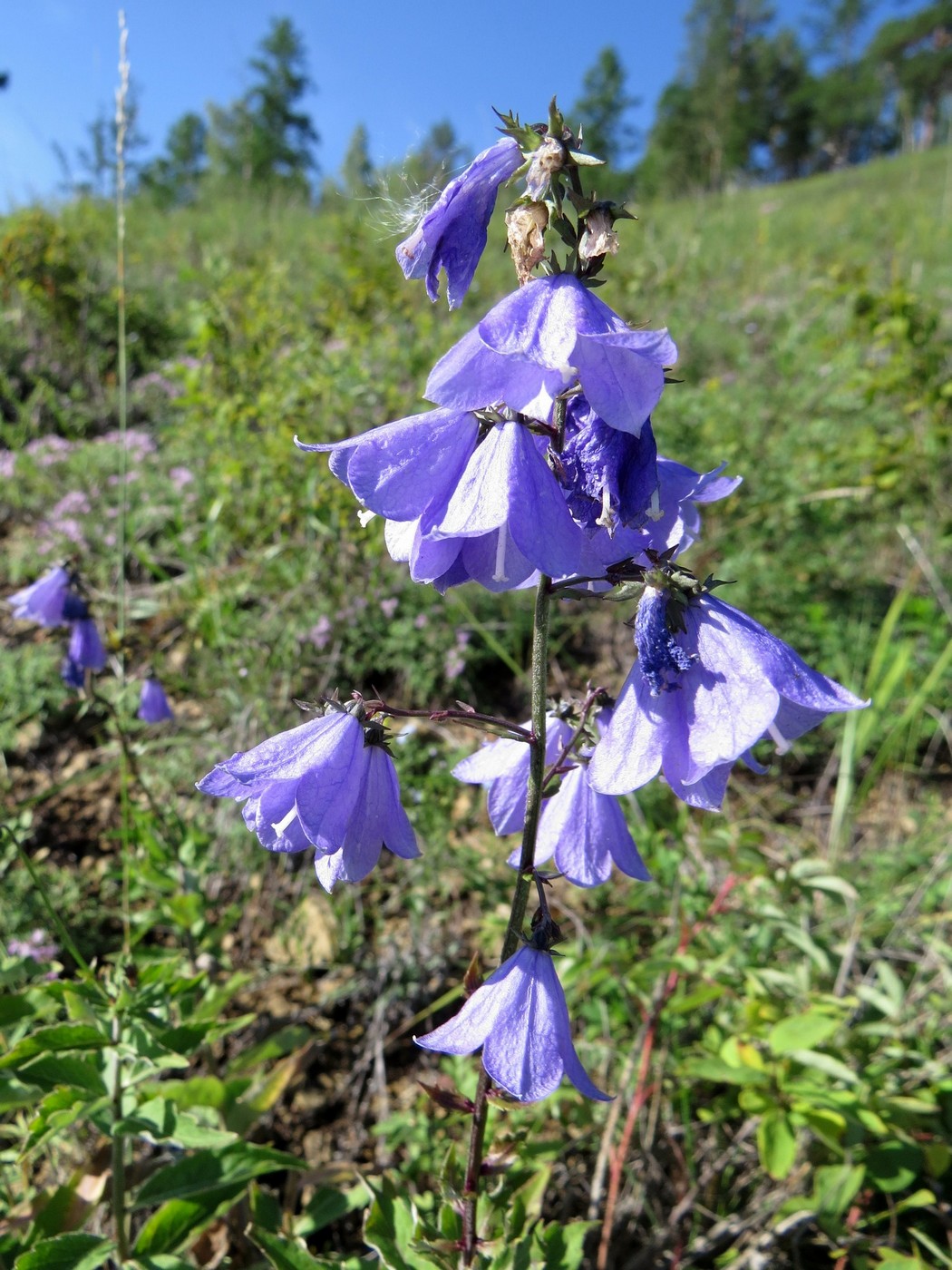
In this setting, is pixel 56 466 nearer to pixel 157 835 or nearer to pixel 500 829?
pixel 157 835

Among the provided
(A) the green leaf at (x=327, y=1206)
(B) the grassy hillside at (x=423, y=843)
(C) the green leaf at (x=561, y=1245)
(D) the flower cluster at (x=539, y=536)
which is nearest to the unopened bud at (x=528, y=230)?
(D) the flower cluster at (x=539, y=536)

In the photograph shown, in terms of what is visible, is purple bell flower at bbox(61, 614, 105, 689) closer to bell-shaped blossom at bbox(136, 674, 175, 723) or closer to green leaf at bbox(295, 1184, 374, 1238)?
bell-shaped blossom at bbox(136, 674, 175, 723)

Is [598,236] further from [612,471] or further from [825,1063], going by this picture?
[825,1063]

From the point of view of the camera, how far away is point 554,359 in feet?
3.10

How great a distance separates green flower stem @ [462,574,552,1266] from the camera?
3.85ft

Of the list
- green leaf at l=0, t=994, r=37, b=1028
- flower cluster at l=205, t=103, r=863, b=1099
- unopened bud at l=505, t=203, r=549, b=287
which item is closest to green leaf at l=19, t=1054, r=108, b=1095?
green leaf at l=0, t=994, r=37, b=1028

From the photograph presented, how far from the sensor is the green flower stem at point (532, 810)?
3.85ft

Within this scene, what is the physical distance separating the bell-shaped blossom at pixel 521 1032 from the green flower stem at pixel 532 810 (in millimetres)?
57

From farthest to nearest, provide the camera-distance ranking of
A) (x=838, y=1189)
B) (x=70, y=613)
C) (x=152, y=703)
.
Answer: (x=152, y=703) → (x=70, y=613) → (x=838, y=1189)

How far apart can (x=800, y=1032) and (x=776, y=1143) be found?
0.24m

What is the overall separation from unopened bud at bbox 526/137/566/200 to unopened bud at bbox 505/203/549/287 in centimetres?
2

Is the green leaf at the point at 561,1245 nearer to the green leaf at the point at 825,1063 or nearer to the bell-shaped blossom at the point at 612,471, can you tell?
the green leaf at the point at 825,1063

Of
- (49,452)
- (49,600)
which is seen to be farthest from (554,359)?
(49,452)

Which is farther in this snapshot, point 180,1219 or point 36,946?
point 36,946
